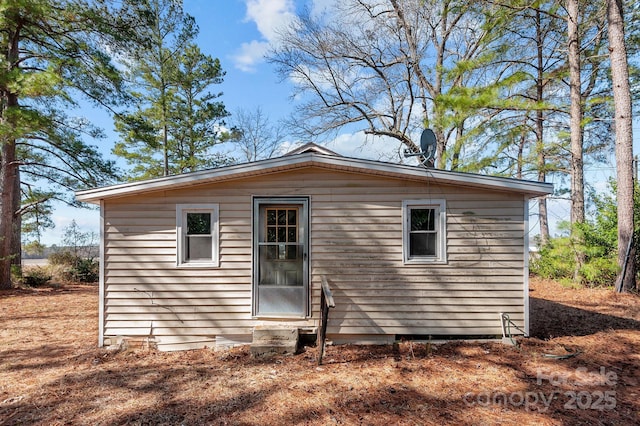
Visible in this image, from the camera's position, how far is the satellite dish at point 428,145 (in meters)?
5.72

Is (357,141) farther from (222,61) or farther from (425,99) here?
(222,61)

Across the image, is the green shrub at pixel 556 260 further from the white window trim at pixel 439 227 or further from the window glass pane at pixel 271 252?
the window glass pane at pixel 271 252

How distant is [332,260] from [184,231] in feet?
8.15

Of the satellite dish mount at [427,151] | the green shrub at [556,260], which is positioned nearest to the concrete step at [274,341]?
the satellite dish mount at [427,151]

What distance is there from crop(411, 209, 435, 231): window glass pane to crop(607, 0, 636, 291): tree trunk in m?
6.48

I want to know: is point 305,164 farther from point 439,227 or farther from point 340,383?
point 340,383

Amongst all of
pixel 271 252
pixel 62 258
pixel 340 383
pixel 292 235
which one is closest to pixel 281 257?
pixel 271 252

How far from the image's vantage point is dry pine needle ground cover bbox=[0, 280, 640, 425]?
303 centimetres

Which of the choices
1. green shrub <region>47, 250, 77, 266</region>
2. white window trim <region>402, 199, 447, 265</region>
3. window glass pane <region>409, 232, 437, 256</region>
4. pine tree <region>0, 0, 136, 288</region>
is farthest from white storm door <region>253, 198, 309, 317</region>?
green shrub <region>47, 250, 77, 266</region>

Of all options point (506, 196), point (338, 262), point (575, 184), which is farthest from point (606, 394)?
point (575, 184)

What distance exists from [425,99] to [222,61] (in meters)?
10.8

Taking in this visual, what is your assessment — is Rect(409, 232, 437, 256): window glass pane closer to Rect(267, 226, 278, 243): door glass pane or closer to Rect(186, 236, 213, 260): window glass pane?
Rect(267, 226, 278, 243): door glass pane

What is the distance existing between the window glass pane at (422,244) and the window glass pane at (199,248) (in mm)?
3351

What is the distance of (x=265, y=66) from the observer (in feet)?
44.6
